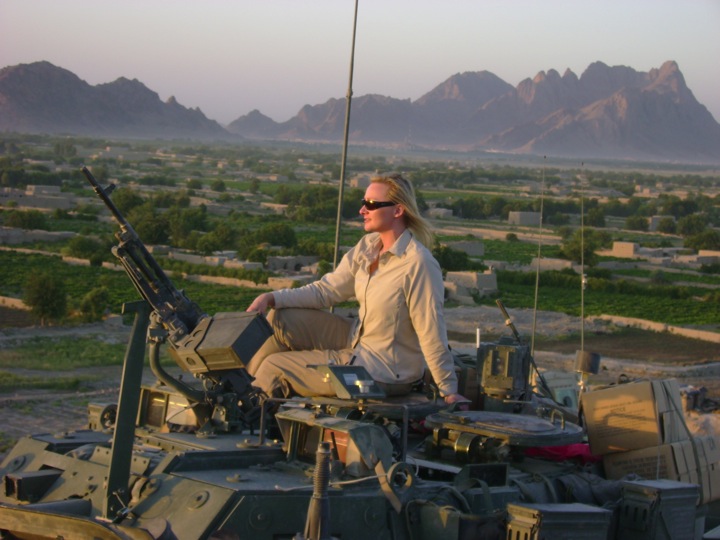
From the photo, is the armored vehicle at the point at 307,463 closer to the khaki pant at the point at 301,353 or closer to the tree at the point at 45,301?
the khaki pant at the point at 301,353

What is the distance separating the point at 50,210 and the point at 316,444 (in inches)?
3051

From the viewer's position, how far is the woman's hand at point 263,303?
8.09m

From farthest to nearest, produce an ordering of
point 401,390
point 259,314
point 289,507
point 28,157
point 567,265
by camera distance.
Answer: point 28,157
point 567,265
point 401,390
point 259,314
point 289,507

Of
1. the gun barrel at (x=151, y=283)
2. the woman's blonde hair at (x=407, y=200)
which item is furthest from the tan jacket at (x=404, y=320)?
the gun barrel at (x=151, y=283)

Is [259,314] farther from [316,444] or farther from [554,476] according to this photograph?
[554,476]

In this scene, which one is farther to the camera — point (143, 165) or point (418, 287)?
point (143, 165)

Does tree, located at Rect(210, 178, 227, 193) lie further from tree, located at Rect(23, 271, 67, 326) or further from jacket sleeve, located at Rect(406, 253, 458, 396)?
jacket sleeve, located at Rect(406, 253, 458, 396)

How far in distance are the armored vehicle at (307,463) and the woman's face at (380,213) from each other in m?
0.99

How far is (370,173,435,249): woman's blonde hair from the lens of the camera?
26.7 ft

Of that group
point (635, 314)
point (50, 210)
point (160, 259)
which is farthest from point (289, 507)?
point (50, 210)

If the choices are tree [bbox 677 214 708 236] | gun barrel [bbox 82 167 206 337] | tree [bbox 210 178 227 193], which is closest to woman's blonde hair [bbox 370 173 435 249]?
gun barrel [bbox 82 167 206 337]

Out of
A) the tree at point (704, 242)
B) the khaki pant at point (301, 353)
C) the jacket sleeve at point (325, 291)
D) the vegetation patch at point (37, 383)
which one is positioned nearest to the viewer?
the khaki pant at point (301, 353)

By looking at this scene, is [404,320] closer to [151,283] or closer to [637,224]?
[151,283]

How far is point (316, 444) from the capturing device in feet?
22.2
